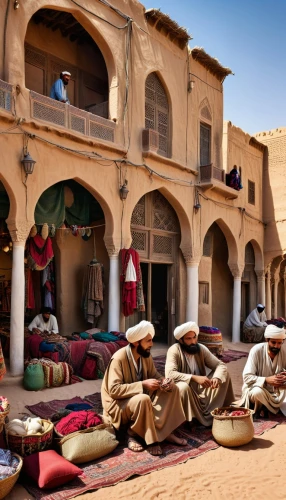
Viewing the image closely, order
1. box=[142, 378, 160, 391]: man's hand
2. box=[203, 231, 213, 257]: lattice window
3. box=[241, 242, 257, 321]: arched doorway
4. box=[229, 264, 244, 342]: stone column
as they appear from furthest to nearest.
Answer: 1. box=[241, 242, 257, 321]: arched doorway
2. box=[229, 264, 244, 342]: stone column
3. box=[203, 231, 213, 257]: lattice window
4. box=[142, 378, 160, 391]: man's hand

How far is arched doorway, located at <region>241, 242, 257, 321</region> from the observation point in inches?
648

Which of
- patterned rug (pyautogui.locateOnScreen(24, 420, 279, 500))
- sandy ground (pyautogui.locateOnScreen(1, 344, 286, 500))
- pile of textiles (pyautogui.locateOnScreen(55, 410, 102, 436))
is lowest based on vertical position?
sandy ground (pyautogui.locateOnScreen(1, 344, 286, 500))

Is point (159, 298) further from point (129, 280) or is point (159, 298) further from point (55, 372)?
point (55, 372)

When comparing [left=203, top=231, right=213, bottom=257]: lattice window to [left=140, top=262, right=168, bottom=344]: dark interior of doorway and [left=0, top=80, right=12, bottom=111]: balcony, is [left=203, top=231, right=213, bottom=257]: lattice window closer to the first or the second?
[left=140, top=262, right=168, bottom=344]: dark interior of doorway

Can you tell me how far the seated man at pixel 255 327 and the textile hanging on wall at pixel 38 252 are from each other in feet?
26.4

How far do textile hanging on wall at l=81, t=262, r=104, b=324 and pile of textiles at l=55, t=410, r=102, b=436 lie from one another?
4.87 metres

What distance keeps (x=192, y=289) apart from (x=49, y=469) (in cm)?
842

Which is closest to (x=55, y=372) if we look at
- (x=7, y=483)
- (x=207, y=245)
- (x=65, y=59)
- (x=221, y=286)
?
(x=7, y=483)

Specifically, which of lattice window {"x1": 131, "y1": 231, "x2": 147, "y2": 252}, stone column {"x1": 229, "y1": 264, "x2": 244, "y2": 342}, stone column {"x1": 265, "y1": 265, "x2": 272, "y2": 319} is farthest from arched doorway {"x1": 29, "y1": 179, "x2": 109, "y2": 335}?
stone column {"x1": 265, "y1": 265, "x2": 272, "y2": 319}

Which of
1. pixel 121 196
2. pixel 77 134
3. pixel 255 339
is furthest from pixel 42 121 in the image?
pixel 255 339

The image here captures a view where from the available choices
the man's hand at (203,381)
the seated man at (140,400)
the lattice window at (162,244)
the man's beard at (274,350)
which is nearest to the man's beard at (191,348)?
the man's hand at (203,381)

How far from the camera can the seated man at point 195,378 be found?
506cm

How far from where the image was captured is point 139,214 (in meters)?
10.8

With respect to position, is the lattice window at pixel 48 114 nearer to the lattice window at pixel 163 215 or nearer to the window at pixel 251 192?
the lattice window at pixel 163 215
